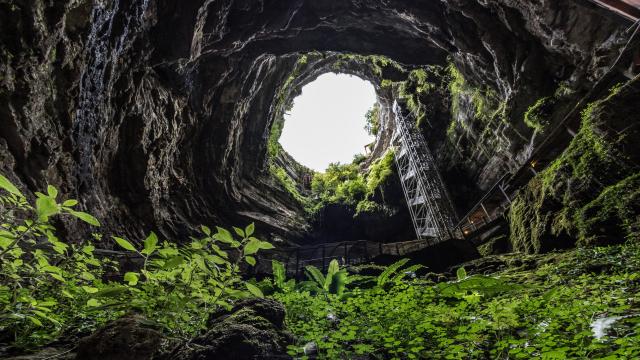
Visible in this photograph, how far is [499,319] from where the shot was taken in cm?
262

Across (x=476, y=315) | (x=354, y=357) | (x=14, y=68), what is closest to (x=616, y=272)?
(x=476, y=315)

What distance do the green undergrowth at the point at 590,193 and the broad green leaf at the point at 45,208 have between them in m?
6.32

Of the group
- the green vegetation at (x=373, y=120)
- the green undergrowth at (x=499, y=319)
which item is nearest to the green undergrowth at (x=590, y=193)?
the green undergrowth at (x=499, y=319)

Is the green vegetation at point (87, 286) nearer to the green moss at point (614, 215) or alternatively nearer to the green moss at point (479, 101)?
the green moss at point (614, 215)

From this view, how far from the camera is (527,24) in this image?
932 cm

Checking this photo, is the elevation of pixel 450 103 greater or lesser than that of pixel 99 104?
greater

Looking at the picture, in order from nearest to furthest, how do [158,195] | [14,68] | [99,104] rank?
[14,68] < [99,104] < [158,195]

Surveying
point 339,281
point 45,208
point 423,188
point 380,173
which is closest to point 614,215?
point 339,281

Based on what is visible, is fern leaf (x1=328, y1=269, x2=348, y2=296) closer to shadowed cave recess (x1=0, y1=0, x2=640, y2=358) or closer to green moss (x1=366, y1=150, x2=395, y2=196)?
shadowed cave recess (x1=0, y1=0, x2=640, y2=358)

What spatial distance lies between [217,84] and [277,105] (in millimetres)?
6814

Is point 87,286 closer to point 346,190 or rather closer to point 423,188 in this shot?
point 423,188

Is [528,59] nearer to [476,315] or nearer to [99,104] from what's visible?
[476,315]

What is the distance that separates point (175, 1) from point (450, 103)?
14411 mm

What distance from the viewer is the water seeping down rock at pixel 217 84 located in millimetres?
6320
